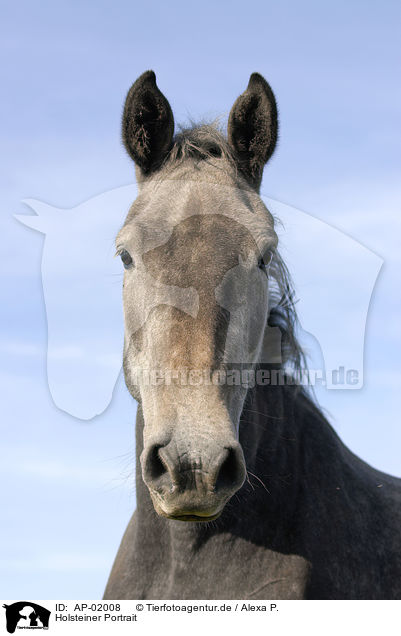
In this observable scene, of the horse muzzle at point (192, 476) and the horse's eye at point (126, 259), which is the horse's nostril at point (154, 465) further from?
the horse's eye at point (126, 259)

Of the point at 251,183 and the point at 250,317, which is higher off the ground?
the point at 251,183

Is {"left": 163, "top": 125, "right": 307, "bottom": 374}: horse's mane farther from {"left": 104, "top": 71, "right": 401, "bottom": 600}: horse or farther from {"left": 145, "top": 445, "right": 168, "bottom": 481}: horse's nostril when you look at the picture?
{"left": 145, "top": 445, "right": 168, "bottom": 481}: horse's nostril

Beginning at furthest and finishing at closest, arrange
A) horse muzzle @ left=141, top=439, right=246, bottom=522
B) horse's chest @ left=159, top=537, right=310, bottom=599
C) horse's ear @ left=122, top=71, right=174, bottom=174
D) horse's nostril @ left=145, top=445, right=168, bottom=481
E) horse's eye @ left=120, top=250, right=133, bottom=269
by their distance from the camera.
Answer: horse's ear @ left=122, top=71, right=174, bottom=174 → horse's eye @ left=120, top=250, right=133, bottom=269 → horse's chest @ left=159, top=537, right=310, bottom=599 → horse's nostril @ left=145, top=445, right=168, bottom=481 → horse muzzle @ left=141, top=439, right=246, bottom=522

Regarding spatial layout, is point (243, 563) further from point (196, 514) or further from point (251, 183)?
point (251, 183)

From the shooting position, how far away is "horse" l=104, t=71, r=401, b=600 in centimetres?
356

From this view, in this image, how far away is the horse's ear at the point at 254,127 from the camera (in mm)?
5082

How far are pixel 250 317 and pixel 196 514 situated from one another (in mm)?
A: 1434

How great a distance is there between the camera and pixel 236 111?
5078 millimetres
